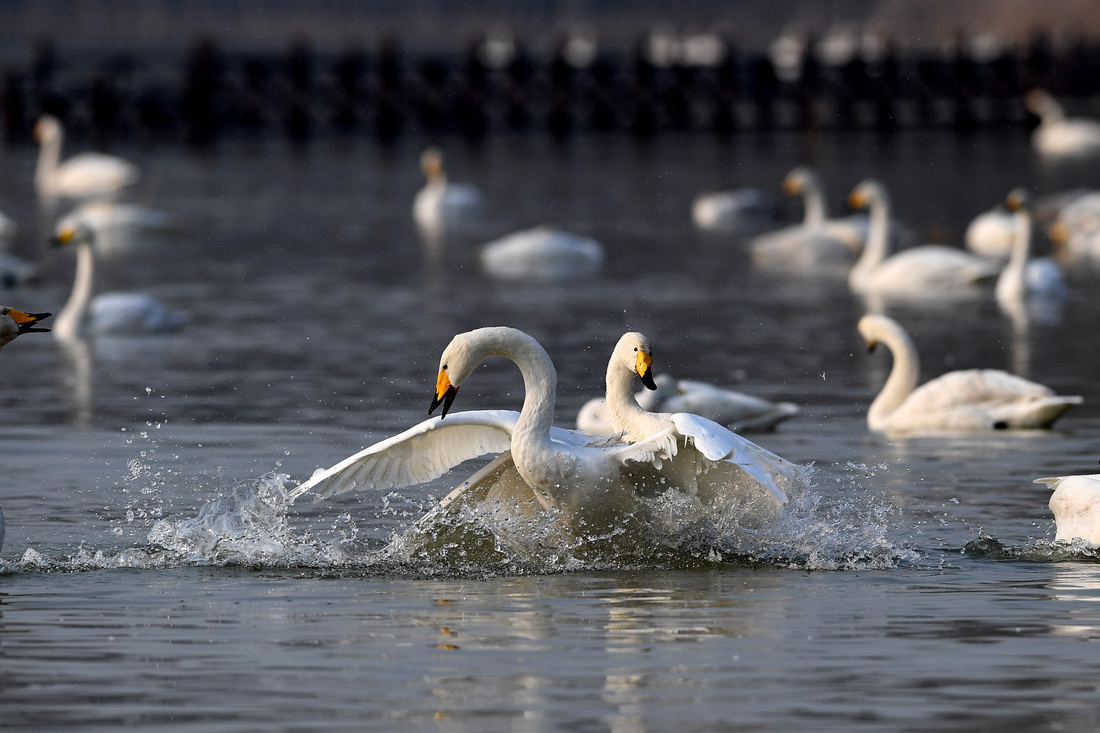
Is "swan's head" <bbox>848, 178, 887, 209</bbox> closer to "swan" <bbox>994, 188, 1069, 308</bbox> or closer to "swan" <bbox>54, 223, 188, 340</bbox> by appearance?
"swan" <bbox>994, 188, 1069, 308</bbox>

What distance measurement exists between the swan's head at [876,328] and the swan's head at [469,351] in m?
5.64

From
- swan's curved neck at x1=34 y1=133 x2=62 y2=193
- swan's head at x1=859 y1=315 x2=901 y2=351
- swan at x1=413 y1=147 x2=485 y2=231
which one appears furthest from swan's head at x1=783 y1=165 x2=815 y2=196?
swan's head at x1=859 y1=315 x2=901 y2=351

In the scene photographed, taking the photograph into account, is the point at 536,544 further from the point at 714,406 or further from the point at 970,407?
the point at 970,407

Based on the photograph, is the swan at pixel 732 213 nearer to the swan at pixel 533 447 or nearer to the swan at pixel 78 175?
the swan at pixel 78 175

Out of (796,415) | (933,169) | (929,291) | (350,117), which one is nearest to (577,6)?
(350,117)

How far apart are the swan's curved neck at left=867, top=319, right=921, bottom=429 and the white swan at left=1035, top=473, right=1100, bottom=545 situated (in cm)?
413

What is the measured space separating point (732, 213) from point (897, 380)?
59.6 feet

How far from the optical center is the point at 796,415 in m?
13.9

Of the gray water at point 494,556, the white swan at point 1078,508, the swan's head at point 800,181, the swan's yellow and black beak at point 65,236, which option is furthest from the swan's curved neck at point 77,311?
the swan's head at point 800,181

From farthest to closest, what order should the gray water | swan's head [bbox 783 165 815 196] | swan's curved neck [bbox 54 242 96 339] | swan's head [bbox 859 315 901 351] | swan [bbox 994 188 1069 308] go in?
swan's head [bbox 783 165 815 196], swan [bbox 994 188 1069 308], swan's curved neck [bbox 54 242 96 339], swan's head [bbox 859 315 901 351], the gray water

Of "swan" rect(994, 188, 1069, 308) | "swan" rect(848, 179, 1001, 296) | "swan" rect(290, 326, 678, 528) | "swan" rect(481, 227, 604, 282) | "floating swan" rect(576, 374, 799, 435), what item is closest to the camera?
"swan" rect(290, 326, 678, 528)

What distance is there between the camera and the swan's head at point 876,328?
14.3 meters

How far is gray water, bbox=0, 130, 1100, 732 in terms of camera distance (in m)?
6.73

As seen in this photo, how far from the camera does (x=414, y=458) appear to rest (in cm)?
967
